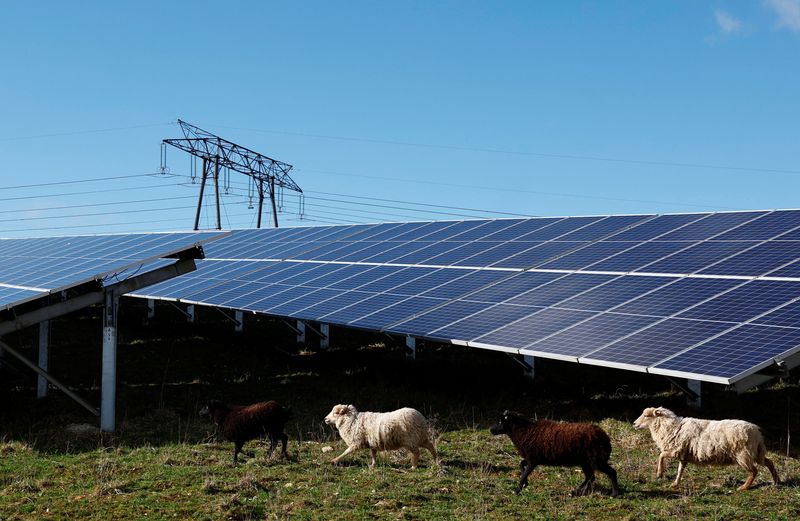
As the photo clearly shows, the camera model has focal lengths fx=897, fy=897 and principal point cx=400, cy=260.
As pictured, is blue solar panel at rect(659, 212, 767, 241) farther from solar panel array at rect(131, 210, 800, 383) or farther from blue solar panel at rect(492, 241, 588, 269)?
blue solar panel at rect(492, 241, 588, 269)

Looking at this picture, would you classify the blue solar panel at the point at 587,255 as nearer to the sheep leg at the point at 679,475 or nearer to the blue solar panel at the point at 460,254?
the blue solar panel at the point at 460,254

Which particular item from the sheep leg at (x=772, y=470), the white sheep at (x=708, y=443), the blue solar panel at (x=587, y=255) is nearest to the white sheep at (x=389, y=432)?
the white sheep at (x=708, y=443)

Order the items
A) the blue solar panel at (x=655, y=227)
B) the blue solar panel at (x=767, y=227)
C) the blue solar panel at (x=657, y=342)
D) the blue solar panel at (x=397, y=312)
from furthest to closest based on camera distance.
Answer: the blue solar panel at (x=655, y=227), the blue solar panel at (x=767, y=227), the blue solar panel at (x=397, y=312), the blue solar panel at (x=657, y=342)

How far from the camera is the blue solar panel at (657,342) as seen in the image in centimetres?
1612

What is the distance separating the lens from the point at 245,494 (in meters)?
13.3

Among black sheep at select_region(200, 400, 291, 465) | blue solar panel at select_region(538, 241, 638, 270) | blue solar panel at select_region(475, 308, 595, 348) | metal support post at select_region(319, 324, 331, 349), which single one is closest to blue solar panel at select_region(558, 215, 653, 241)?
blue solar panel at select_region(538, 241, 638, 270)

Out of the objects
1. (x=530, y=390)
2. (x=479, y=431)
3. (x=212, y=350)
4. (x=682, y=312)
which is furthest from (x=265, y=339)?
(x=682, y=312)

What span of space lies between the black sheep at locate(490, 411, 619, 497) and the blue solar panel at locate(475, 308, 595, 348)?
4.99 meters

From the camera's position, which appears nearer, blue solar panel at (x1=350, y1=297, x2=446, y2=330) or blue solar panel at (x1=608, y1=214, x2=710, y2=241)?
blue solar panel at (x1=350, y1=297, x2=446, y2=330)

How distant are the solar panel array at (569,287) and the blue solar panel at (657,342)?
1.6 inches

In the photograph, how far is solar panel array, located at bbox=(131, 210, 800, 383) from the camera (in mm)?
16578

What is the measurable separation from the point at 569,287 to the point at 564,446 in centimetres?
935

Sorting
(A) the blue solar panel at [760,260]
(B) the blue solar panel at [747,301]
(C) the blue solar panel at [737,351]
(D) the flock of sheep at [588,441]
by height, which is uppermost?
(A) the blue solar panel at [760,260]

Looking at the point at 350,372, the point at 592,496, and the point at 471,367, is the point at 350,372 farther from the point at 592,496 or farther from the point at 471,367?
the point at 592,496
